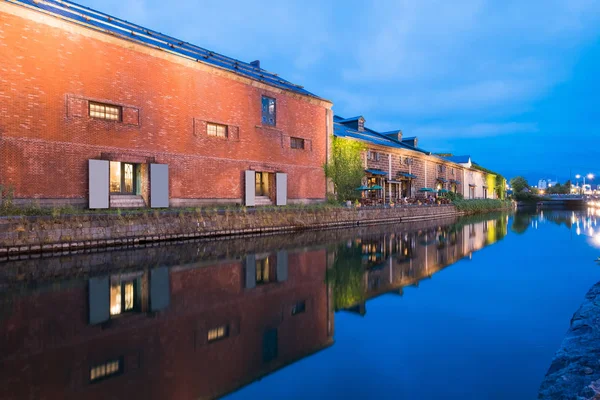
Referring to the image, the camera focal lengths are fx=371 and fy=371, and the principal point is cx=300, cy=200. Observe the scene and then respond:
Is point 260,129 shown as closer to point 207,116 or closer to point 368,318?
point 207,116

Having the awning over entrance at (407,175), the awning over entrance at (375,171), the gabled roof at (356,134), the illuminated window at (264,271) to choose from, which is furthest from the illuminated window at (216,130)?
the awning over entrance at (407,175)

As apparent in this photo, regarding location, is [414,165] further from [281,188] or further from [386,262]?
[386,262]

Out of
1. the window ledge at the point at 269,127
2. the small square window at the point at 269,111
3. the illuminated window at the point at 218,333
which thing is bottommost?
the illuminated window at the point at 218,333

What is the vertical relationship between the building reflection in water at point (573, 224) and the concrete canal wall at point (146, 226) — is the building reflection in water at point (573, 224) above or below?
below

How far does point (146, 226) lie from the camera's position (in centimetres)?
1397

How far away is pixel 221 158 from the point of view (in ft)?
65.3

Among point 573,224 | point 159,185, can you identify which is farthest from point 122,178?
point 573,224

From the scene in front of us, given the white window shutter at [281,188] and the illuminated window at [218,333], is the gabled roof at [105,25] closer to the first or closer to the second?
the white window shutter at [281,188]

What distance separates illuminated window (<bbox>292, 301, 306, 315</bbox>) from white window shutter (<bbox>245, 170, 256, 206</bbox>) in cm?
1432

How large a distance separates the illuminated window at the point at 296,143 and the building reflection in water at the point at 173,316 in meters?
13.2

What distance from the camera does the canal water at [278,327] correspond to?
3.84 metres

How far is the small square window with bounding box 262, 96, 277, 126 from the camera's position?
22.3m

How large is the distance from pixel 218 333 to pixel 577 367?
163 inches

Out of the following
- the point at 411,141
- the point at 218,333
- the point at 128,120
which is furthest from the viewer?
the point at 411,141
